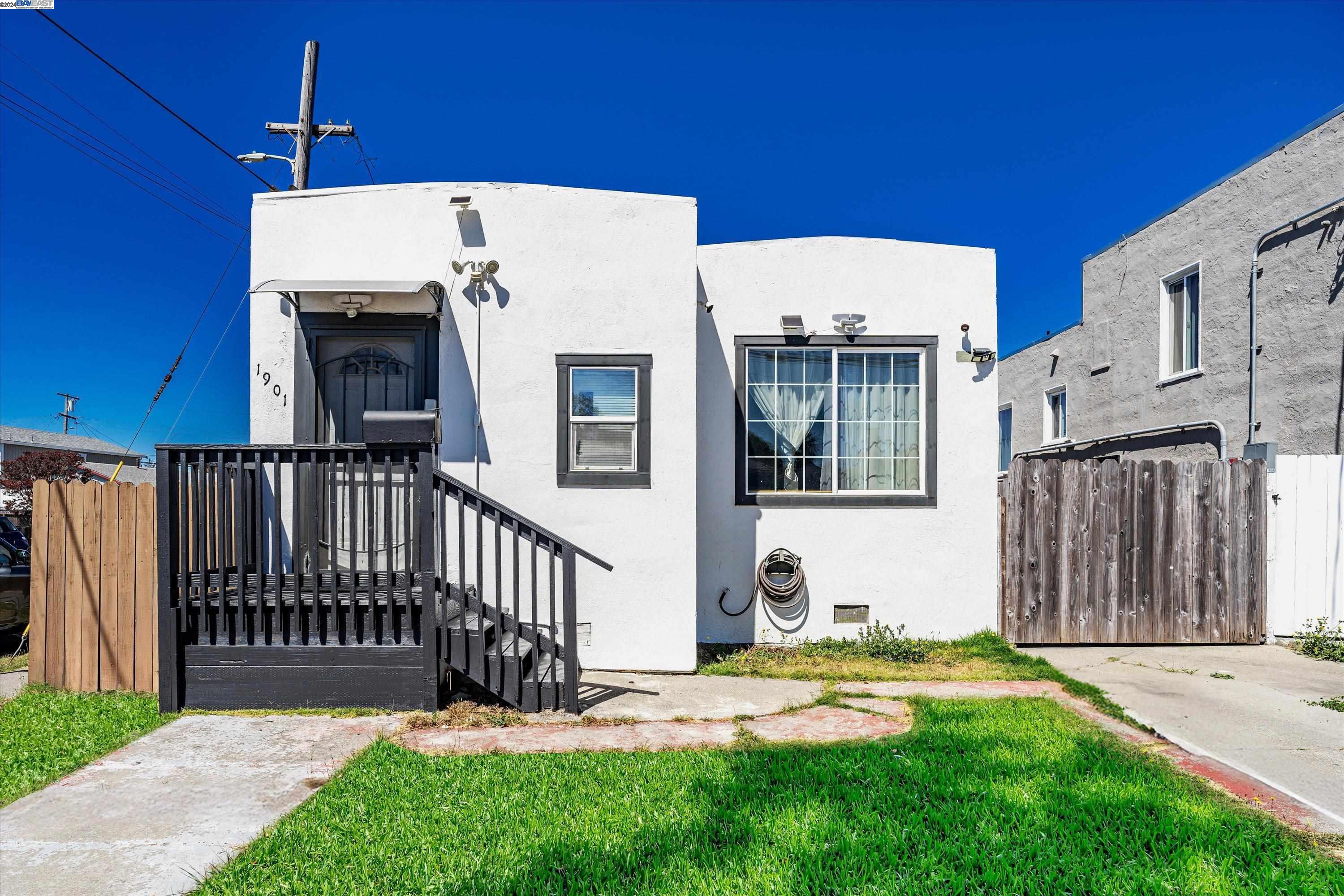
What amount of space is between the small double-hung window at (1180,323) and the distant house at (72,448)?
96.6 feet

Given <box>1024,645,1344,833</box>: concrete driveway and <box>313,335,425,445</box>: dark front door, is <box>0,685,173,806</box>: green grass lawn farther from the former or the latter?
<box>1024,645,1344,833</box>: concrete driveway

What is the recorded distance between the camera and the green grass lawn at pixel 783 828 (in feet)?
8.46

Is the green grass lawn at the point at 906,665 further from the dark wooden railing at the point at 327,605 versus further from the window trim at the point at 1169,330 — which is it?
the window trim at the point at 1169,330

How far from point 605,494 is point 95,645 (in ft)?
12.8

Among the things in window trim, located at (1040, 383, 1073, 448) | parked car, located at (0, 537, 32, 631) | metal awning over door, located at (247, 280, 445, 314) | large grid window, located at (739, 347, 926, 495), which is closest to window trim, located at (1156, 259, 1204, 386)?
window trim, located at (1040, 383, 1073, 448)

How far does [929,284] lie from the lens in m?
6.73

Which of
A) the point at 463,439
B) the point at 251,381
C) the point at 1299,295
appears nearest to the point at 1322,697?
the point at 1299,295

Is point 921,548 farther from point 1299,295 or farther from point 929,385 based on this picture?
point 1299,295

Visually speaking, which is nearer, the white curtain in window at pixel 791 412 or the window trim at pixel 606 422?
the window trim at pixel 606 422

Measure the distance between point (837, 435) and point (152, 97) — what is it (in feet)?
30.4

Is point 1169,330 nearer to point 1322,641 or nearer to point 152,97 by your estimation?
point 1322,641

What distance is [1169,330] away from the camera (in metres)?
9.66

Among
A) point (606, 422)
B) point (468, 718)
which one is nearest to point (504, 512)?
point (468, 718)

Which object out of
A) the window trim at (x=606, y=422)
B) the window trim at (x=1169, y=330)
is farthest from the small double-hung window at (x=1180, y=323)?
the window trim at (x=606, y=422)
